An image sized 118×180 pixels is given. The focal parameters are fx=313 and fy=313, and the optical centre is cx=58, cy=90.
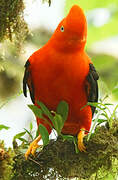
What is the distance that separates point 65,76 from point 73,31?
336mm

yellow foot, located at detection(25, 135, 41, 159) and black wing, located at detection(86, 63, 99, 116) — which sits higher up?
black wing, located at detection(86, 63, 99, 116)

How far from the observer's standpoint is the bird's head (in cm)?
198

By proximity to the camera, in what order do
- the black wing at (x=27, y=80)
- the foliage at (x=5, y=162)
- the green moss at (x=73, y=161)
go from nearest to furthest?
1. the foliage at (x=5, y=162)
2. the green moss at (x=73, y=161)
3. the black wing at (x=27, y=80)

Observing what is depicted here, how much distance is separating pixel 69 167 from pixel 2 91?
6.81 feet

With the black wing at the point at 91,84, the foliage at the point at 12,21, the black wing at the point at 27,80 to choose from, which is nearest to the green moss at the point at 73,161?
the black wing at the point at 91,84

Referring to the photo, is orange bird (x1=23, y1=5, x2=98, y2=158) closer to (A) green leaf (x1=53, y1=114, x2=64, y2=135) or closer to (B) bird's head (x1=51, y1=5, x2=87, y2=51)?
(B) bird's head (x1=51, y1=5, x2=87, y2=51)

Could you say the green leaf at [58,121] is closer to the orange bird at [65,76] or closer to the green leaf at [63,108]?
the green leaf at [63,108]

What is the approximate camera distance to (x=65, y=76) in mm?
2164

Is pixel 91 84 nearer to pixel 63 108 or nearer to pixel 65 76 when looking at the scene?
pixel 65 76

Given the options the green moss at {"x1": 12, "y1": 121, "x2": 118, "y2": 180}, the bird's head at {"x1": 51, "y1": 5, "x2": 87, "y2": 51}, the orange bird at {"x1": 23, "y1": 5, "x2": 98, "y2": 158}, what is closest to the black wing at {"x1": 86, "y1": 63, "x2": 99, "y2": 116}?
the orange bird at {"x1": 23, "y1": 5, "x2": 98, "y2": 158}

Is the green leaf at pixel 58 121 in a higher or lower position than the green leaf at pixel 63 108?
lower

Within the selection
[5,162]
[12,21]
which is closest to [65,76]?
[12,21]

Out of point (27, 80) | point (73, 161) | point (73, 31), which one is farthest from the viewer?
point (27, 80)

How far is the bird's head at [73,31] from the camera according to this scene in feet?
6.49
